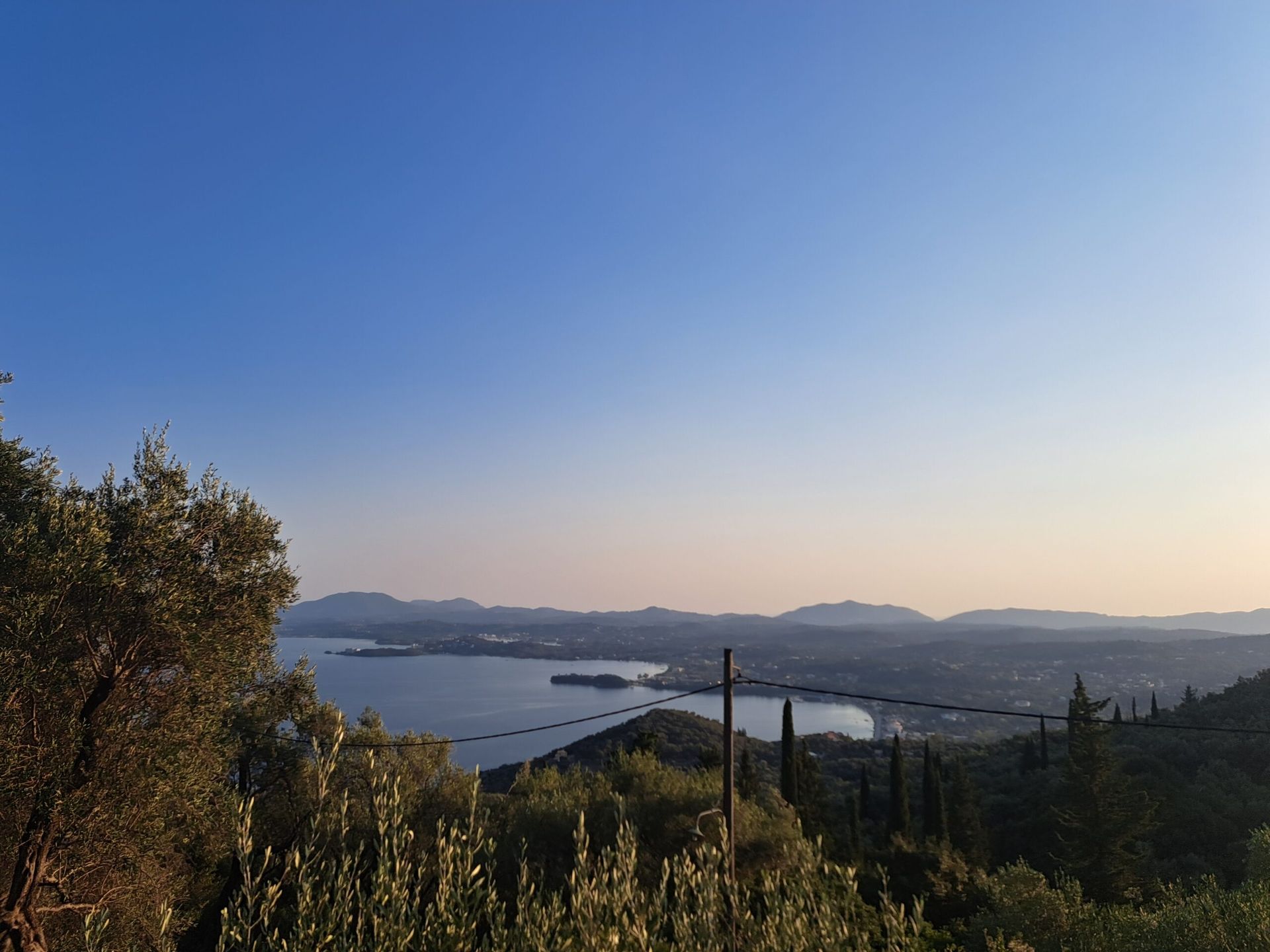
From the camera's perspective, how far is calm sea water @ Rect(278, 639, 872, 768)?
10800 centimetres

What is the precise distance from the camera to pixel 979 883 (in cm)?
2545

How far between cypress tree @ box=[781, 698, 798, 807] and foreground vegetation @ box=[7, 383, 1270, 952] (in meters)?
10.5

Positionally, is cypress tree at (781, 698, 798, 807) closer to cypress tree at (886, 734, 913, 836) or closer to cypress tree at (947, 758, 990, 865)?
cypress tree at (886, 734, 913, 836)

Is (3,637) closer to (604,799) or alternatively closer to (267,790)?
(267,790)

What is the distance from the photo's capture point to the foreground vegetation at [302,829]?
713cm

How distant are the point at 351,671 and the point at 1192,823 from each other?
579 feet

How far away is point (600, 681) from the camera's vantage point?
190m

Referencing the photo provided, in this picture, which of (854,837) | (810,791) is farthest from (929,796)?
(854,837)

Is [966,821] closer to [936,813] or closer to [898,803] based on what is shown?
[936,813]

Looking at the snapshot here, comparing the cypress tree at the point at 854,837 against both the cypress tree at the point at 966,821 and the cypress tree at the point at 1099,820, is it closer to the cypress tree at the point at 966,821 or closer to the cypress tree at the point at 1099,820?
the cypress tree at the point at 966,821

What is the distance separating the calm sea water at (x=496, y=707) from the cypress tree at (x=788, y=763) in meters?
46.8

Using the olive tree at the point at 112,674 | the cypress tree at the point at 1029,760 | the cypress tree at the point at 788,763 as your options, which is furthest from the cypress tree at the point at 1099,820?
the olive tree at the point at 112,674

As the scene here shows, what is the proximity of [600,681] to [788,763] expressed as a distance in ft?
487

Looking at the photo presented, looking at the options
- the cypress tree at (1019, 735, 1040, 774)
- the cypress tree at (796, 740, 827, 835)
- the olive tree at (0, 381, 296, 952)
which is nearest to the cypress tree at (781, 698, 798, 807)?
the cypress tree at (796, 740, 827, 835)
